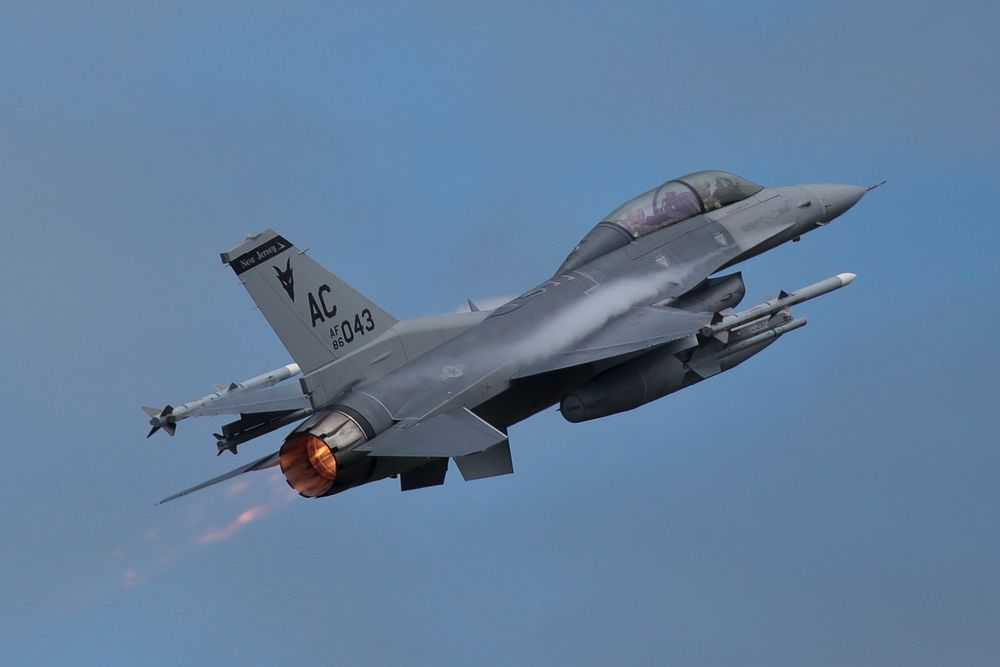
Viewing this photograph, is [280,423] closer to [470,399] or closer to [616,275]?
[470,399]

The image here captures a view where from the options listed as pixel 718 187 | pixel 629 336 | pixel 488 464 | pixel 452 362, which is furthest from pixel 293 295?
pixel 718 187

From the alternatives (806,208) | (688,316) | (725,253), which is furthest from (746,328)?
(806,208)

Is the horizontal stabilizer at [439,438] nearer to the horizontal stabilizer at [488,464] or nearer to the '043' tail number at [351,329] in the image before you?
the horizontal stabilizer at [488,464]

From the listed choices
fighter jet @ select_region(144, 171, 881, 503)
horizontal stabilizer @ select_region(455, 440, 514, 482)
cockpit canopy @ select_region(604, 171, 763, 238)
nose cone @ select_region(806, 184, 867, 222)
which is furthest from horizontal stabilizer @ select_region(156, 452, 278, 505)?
nose cone @ select_region(806, 184, 867, 222)

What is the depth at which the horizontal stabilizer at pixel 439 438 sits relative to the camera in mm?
25703

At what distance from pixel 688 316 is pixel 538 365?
2735 millimetres

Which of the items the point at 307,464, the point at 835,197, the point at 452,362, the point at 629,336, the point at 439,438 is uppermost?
the point at 835,197

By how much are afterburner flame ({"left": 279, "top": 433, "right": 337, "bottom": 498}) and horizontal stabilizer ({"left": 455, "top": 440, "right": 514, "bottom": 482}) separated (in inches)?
71.4

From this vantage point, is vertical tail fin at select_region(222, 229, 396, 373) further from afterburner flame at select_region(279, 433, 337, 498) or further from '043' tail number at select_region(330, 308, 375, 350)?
afterburner flame at select_region(279, 433, 337, 498)

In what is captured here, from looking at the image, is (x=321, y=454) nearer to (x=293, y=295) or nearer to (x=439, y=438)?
(x=439, y=438)

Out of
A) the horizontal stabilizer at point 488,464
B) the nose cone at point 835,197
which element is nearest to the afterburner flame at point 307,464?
the horizontal stabilizer at point 488,464

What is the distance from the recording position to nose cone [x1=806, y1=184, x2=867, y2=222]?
113 feet

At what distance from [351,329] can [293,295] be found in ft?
3.14

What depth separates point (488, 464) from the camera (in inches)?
1073
